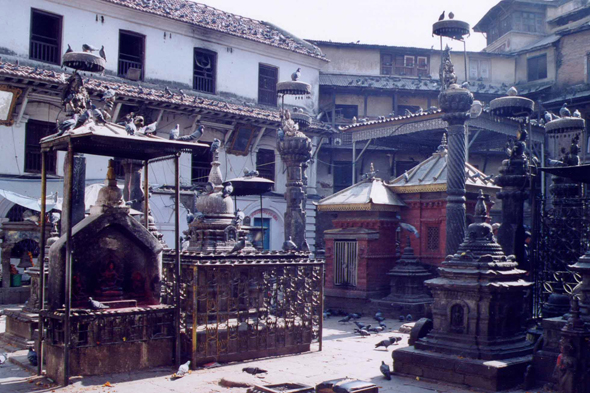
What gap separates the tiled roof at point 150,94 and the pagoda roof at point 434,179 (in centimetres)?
870

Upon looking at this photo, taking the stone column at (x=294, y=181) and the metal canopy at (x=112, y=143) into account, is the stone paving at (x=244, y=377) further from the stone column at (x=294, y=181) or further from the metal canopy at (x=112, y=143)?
the stone column at (x=294, y=181)

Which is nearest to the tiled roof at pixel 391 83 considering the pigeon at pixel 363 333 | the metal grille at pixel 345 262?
the metal grille at pixel 345 262

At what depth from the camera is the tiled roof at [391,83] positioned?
32.1 metres

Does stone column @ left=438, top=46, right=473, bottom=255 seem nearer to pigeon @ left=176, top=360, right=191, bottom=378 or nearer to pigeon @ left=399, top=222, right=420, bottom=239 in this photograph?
pigeon @ left=399, top=222, right=420, bottom=239

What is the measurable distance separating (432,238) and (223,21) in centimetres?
1546

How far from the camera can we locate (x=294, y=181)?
1627cm

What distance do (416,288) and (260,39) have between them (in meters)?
15.8

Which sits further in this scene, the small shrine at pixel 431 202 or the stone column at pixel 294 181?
the small shrine at pixel 431 202

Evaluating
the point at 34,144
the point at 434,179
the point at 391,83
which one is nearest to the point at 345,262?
the point at 434,179

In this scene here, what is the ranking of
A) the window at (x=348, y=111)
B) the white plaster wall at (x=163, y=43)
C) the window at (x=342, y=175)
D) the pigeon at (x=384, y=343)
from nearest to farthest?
the pigeon at (x=384, y=343), the white plaster wall at (x=163, y=43), the window at (x=342, y=175), the window at (x=348, y=111)

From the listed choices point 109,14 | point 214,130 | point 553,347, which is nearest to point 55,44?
point 109,14

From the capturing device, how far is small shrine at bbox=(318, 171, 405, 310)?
17.0 m

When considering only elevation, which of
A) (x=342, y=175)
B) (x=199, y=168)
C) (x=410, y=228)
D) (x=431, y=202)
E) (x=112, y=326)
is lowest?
(x=112, y=326)

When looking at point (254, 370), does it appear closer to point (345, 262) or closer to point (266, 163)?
point (345, 262)
